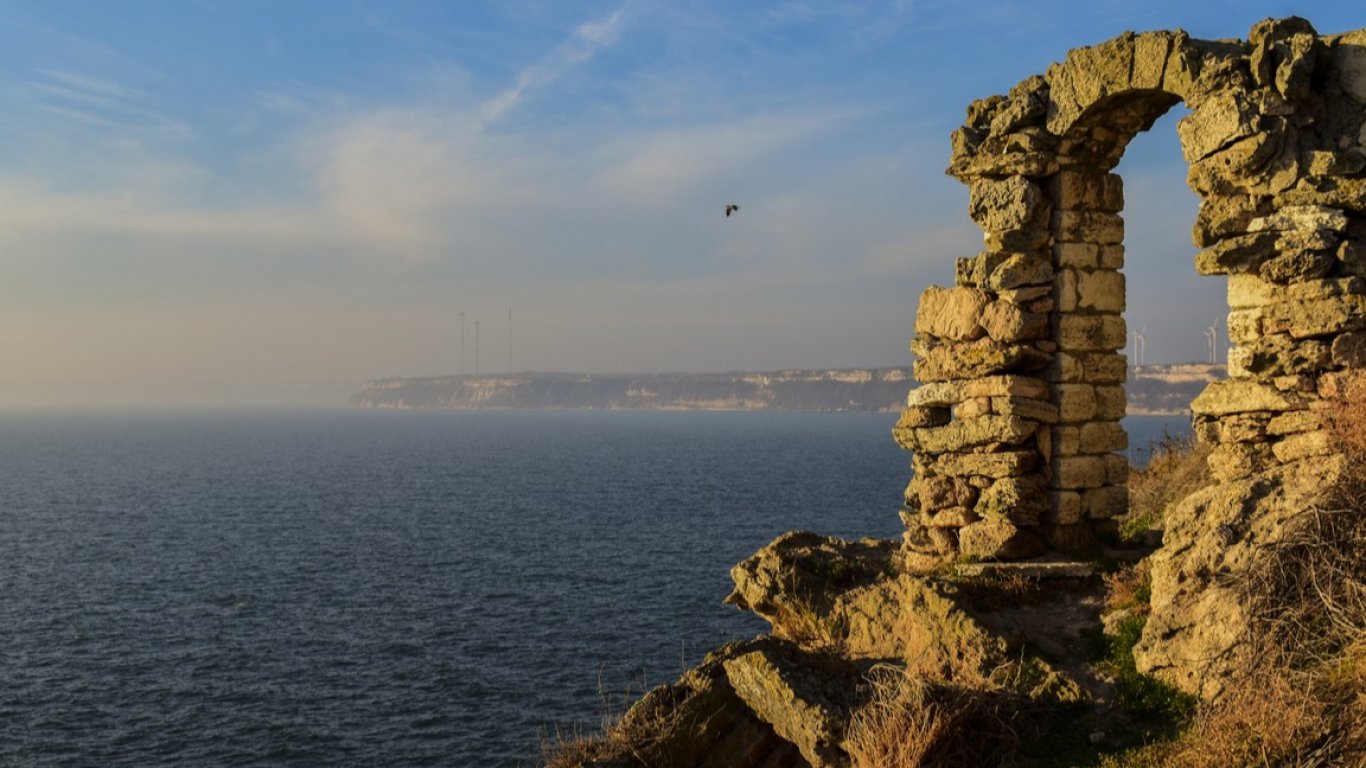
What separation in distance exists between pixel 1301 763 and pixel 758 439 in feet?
487

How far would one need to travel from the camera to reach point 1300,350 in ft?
38.8

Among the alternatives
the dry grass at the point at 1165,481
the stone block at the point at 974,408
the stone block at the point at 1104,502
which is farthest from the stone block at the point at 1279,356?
the dry grass at the point at 1165,481

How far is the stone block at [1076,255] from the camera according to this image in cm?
1485

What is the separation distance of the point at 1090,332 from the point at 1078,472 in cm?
198

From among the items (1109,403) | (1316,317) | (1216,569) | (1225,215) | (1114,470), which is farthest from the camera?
(1114,470)

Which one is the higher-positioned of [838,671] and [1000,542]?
[1000,542]

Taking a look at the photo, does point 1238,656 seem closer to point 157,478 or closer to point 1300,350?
point 1300,350

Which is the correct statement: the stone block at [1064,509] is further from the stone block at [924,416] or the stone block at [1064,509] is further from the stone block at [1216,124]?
the stone block at [1216,124]

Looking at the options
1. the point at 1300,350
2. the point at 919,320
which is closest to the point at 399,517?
the point at 919,320

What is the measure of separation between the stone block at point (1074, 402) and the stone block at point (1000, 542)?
1.72m

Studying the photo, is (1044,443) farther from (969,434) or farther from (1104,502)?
(1104,502)

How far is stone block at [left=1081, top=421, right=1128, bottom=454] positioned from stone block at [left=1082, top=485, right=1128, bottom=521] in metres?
0.57

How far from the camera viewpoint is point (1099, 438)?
1498cm

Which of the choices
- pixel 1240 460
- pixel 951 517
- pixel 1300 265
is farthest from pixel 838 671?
pixel 1300 265
